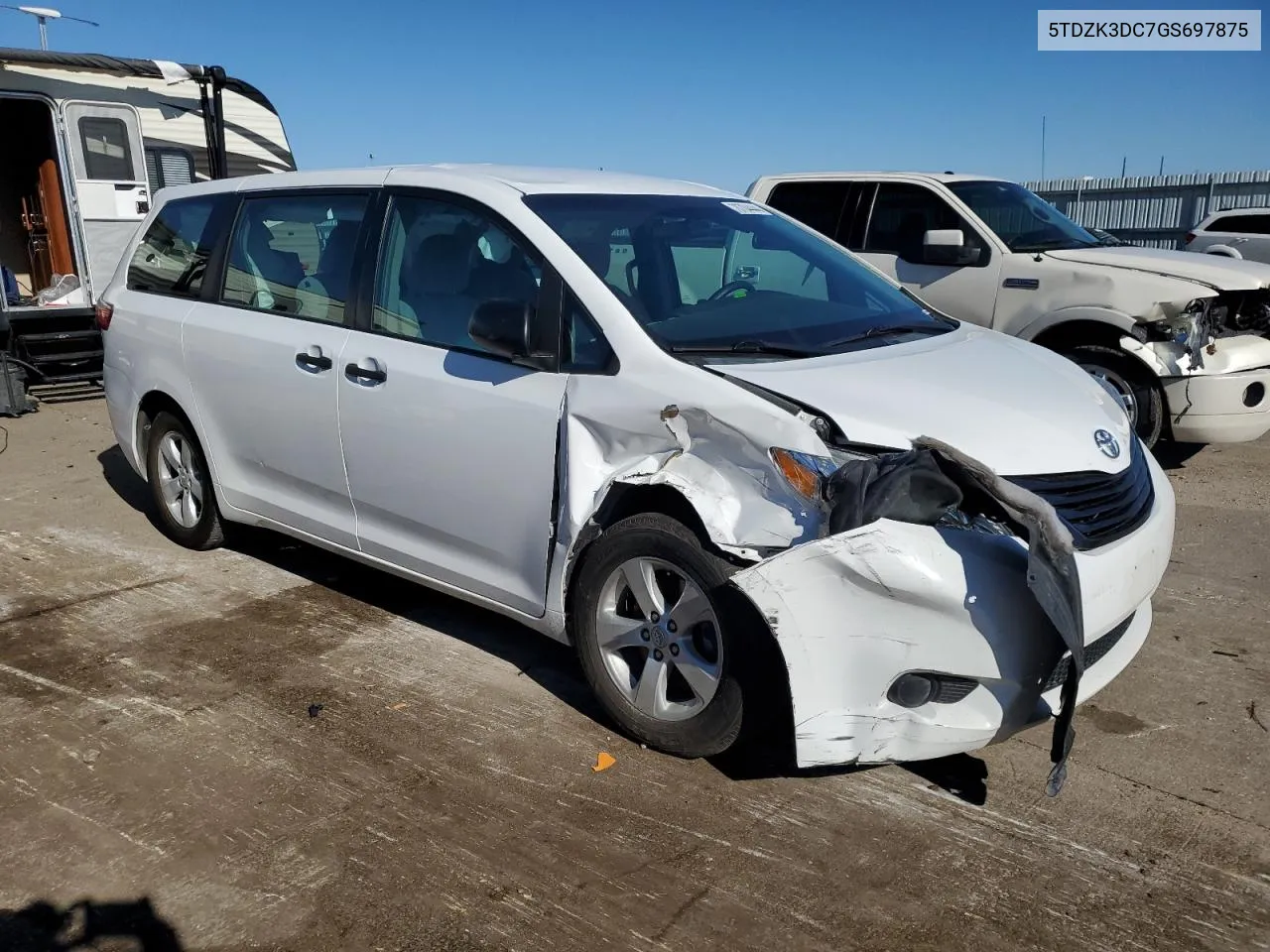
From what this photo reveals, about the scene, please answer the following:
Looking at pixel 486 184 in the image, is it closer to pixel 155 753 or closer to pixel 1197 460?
pixel 155 753

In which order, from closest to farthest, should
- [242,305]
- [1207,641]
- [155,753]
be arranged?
1. [155,753]
2. [1207,641]
3. [242,305]

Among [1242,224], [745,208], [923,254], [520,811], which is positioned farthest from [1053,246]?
[1242,224]

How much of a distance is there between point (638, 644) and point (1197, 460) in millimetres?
5753

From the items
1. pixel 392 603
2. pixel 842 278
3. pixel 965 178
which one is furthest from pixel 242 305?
pixel 965 178

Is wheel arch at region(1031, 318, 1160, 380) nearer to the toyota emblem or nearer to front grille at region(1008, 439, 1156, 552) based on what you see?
the toyota emblem

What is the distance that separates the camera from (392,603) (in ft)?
16.5

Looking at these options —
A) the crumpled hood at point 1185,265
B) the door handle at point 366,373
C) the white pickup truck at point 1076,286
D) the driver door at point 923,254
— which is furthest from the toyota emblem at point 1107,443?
the driver door at point 923,254

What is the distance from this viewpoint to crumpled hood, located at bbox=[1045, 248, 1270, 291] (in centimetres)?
702

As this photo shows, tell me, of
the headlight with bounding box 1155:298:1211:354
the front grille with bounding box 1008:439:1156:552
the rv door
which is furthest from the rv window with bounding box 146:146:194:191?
the front grille with bounding box 1008:439:1156:552

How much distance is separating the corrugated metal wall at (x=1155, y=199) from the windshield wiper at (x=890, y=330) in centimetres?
1430

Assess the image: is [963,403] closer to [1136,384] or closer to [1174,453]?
[1136,384]

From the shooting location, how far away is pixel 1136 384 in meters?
7.05

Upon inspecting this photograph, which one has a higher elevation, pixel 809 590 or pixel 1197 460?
pixel 809 590

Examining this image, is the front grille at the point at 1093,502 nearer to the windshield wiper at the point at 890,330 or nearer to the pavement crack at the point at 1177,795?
the pavement crack at the point at 1177,795
